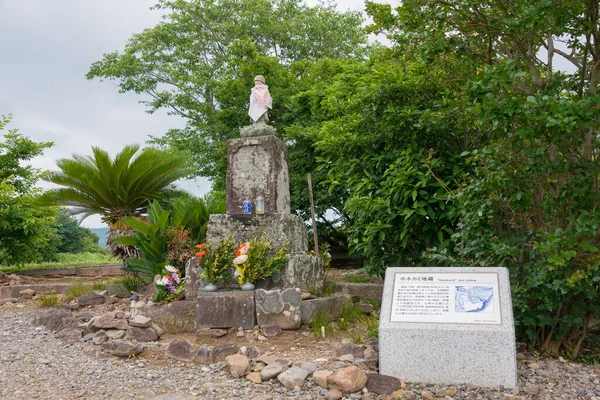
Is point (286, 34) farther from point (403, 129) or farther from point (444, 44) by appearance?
point (444, 44)

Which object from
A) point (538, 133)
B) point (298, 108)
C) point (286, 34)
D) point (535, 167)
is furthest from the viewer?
point (286, 34)

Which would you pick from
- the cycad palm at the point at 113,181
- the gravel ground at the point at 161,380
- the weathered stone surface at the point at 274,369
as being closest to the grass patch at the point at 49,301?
the cycad palm at the point at 113,181

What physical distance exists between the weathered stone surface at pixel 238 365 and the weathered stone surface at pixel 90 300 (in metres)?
4.44

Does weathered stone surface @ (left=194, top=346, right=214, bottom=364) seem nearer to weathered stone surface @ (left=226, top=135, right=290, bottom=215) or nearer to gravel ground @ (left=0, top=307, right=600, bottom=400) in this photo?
gravel ground @ (left=0, top=307, right=600, bottom=400)

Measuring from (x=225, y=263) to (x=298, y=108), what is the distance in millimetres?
7752

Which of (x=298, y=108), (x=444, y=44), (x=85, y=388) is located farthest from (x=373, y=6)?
(x=298, y=108)

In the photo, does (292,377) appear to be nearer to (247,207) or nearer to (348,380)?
(348,380)

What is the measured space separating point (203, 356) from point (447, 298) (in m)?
2.33

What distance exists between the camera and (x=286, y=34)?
18.1 meters

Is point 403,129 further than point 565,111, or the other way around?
point 403,129

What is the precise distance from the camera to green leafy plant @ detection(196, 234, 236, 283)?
21.2ft

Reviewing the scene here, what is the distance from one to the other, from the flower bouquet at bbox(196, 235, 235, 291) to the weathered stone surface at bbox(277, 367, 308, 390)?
2.44 meters

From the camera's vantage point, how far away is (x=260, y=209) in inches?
274

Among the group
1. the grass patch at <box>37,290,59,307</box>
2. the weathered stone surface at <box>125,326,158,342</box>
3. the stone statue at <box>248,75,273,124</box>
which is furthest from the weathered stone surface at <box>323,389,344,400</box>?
the grass patch at <box>37,290,59,307</box>
